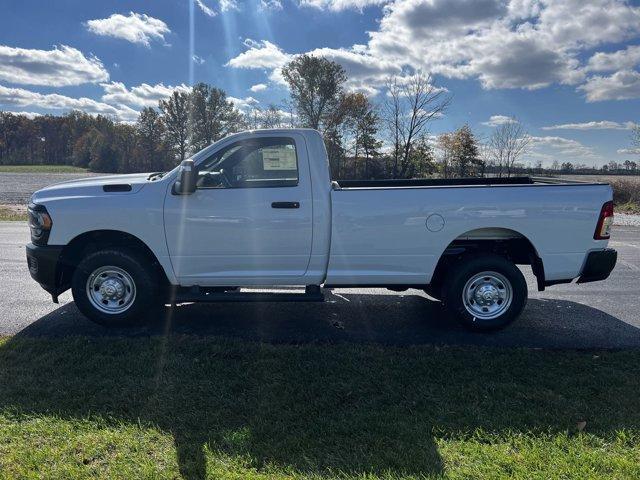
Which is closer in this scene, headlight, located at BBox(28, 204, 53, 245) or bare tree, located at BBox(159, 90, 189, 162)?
headlight, located at BBox(28, 204, 53, 245)

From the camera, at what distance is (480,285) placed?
501cm

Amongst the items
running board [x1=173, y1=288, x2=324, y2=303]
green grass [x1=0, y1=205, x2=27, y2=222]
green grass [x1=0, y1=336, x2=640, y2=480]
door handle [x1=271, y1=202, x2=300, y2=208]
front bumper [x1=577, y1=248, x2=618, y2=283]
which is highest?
door handle [x1=271, y1=202, x2=300, y2=208]

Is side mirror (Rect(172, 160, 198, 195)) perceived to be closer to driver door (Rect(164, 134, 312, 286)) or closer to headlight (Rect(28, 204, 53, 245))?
driver door (Rect(164, 134, 312, 286))

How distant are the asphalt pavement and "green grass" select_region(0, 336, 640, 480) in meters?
0.40

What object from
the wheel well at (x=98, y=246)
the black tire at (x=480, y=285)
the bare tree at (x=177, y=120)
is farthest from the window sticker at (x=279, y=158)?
the bare tree at (x=177, y=120)

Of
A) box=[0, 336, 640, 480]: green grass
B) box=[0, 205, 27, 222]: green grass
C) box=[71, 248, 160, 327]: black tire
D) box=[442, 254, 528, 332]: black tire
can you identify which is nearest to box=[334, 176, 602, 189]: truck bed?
box=[442, 254, 528, 332]: black tire

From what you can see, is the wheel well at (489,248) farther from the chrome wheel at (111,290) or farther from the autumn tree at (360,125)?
the autumn tree at (360,125)

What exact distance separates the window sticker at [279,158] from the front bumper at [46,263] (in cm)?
233

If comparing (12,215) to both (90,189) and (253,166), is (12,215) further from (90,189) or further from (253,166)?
(253,166)

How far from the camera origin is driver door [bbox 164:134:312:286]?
469 centimetres

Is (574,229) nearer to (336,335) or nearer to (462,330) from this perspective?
(462,330)

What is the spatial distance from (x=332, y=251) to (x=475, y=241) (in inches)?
63.0

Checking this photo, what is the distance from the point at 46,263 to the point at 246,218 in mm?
2168

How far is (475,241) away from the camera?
5.03 meters
